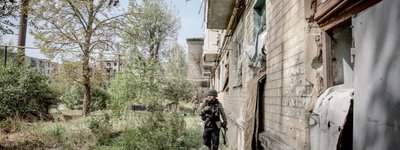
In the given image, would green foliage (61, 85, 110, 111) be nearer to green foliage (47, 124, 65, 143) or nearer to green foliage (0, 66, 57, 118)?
green foliage (0, 66, 57, 118)

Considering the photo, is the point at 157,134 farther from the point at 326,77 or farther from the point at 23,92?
the point at 23,92

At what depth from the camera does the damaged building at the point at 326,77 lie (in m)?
1.75

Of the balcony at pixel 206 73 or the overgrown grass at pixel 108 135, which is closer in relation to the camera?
the overgrown grass at pixel 108 135

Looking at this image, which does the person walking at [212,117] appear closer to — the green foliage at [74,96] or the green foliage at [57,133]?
the green foliage at [57,133]

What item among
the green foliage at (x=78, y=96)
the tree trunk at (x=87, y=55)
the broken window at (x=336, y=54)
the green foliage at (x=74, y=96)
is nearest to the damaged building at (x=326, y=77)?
the broken window at (x=336, y=54)

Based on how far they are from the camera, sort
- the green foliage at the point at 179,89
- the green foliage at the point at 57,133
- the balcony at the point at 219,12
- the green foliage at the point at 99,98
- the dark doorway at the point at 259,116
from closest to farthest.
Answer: the dark doorway at the point at 259,116 < the green foliage at the point at 57,133 < the balcony at the point at 219,12 < the green foliage at the point at 99,98 < the green foliage at the point at 179,89

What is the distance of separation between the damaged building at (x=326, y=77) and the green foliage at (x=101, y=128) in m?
5.73

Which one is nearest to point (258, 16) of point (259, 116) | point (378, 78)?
point (259, 116)

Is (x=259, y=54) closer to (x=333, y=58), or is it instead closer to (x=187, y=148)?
(x=333, y=58)

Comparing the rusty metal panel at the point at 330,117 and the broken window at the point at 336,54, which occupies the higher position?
the broken window at the point at 336,54

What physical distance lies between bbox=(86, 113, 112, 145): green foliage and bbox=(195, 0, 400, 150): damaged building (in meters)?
5.73

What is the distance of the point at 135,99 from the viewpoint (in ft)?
43.1

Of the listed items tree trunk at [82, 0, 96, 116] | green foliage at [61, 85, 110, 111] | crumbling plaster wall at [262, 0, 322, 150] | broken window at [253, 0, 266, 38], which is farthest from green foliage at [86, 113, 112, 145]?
green foliage at [61, 85, 110, 111]

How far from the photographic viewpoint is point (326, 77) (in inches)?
126
